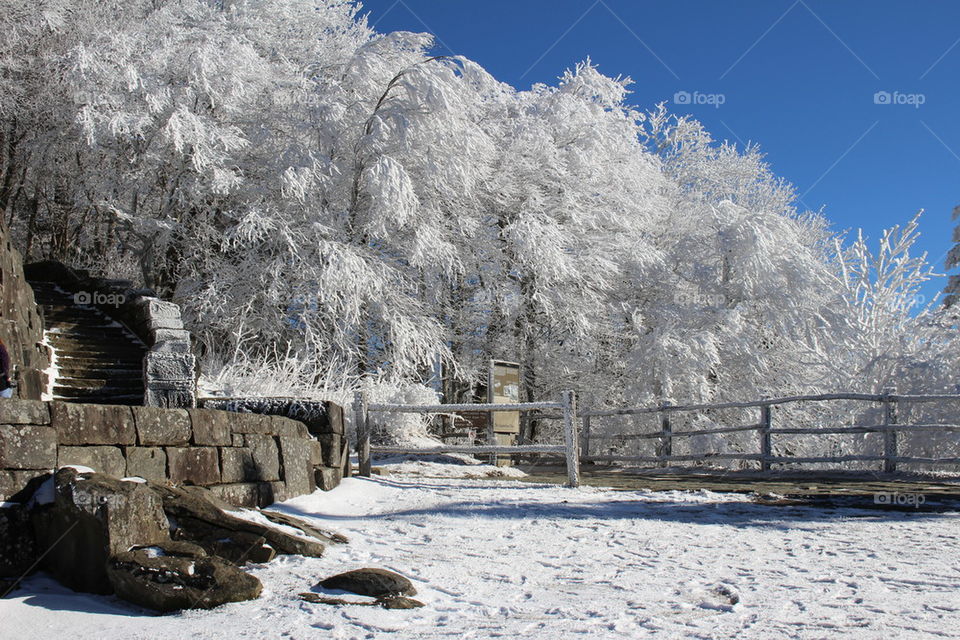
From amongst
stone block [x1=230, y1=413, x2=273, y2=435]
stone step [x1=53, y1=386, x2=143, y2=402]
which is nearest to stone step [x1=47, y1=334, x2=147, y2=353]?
stone step [x1=53, y1=386, x2=143, y2=402]

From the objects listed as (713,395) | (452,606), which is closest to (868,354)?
(713,395)

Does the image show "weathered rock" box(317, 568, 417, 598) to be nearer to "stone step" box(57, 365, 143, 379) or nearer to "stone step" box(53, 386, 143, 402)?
"stone step" box(53, 386, 143, 402)

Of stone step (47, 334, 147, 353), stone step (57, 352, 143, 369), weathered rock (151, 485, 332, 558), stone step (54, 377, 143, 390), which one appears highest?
stone step (47, 334, 147, 353)

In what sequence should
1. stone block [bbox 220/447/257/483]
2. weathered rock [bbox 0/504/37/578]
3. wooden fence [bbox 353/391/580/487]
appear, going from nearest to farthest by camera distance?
weathered rock [bbox 0/504/37/578] → stone block [bbox 220/447/257/483] → wooden fence [bbox 353/391/580/487]

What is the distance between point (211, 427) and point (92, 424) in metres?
1.24

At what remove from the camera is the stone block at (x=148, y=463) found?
5.43 meters

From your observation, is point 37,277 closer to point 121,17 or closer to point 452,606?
point 121,17

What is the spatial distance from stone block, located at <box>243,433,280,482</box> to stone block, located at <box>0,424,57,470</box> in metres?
2.17

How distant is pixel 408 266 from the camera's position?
1842cm

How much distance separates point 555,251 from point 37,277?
10.4 m

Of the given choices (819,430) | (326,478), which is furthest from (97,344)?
(819,430)

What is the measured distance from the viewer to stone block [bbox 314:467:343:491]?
8.23m

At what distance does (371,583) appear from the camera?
4414 mm

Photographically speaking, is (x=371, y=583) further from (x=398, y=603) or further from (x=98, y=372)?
(x=98, y=372)
